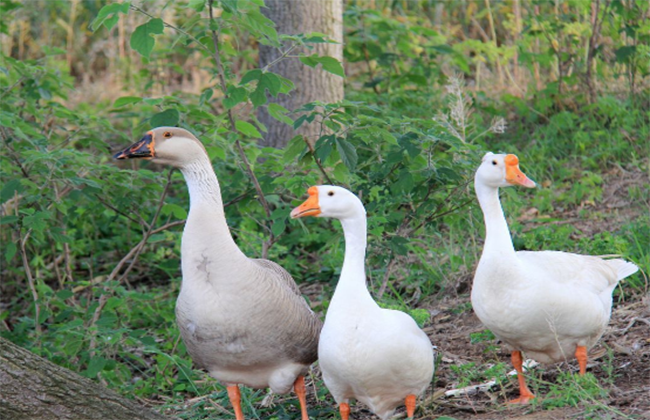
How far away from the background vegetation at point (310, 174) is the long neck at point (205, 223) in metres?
0.53

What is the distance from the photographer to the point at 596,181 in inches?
287

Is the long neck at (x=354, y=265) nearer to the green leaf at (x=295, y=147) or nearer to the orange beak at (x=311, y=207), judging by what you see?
the orange beak at (x=311, y=207)

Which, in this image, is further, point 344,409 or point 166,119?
point 166,119

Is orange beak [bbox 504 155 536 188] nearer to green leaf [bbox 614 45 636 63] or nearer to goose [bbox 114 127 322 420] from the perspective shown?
goose [bbox 114 127 322 420]

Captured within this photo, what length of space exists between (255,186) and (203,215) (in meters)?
1.16

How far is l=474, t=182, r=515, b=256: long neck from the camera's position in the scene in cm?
422

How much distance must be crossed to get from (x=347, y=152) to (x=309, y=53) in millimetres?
2625

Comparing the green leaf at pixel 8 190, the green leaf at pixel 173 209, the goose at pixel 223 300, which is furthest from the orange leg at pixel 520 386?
the green leaf at pixel 8 190

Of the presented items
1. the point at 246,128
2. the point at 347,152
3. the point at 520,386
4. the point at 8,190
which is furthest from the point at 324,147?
the point at 8,190

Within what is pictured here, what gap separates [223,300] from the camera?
412 centimetres

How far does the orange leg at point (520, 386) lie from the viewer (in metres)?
4.27

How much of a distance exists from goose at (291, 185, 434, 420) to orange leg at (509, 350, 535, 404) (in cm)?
55

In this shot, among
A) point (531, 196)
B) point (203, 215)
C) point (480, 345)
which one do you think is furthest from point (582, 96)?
point (203, 215)

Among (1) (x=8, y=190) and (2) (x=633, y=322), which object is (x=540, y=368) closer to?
(2) (x=633, y=322)
